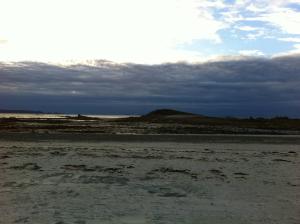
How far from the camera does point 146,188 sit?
494 inches

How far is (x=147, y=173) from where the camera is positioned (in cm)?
1530

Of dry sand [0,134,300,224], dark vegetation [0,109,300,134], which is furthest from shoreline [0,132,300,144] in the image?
dry sand [0,134,300,224]

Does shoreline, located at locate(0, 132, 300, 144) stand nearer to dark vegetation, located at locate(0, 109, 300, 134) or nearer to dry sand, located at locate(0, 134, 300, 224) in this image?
dark vegetation, located at locate(0, 109, 300, 134)

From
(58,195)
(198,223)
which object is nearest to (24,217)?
(58,195)

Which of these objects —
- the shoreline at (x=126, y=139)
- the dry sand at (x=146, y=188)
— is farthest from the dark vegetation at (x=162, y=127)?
the dry sand at (x=146, y=188)

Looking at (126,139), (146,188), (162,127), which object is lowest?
(146,188)

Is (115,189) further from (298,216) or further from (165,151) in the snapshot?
(165,151)

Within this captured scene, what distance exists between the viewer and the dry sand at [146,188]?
30.8ft

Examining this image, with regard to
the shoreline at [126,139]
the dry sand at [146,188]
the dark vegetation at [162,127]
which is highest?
the dark vegetation at [162,127]

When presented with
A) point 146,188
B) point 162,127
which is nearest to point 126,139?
point 162,127

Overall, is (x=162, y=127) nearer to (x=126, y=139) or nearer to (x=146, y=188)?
(x=126, y=139)

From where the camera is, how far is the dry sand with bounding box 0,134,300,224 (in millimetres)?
9375

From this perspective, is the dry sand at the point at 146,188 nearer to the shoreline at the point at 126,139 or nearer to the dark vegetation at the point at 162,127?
the shoreline at the point at 126,139

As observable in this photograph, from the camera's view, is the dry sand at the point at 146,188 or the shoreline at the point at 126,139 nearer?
the dry sand at the point at 146,188
